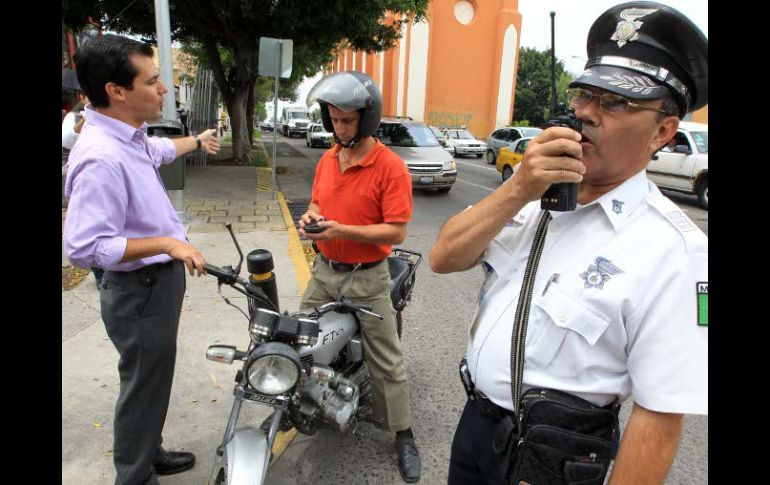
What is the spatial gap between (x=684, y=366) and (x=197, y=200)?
8910 mm

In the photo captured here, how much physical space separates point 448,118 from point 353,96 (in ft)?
98.4

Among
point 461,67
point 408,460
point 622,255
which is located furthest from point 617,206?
point 461,67

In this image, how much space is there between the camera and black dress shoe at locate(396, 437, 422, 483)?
2.56 m

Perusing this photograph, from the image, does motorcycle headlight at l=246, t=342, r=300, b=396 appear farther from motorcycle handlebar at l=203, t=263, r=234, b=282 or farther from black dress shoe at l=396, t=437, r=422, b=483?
black dress shoe at l=396, t=437, r=422, b=483

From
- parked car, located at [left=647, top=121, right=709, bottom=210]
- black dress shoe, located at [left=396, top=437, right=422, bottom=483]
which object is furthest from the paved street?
parked car, located at [left=647, top=121, right=709, bottom=210]

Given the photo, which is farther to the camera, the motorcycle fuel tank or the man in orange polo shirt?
the man in orange polo shirt

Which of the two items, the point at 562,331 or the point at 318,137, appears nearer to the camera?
the point at 562,331

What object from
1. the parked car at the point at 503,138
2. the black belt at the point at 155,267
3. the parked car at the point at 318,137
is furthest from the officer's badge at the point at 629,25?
the parked car at the point at 318,137

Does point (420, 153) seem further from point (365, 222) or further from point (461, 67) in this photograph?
point (461, 67)

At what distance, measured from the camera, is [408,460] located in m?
2.62

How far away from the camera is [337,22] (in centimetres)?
1066

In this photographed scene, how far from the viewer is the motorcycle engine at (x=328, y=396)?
6.81 feet
